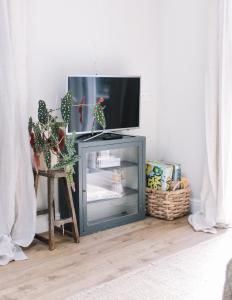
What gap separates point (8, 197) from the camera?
9.54 ft

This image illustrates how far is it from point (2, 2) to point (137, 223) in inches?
82.8

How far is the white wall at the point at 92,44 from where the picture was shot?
129 inches

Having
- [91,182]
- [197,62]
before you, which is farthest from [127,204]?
[197,62]

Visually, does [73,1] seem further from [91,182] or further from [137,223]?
[137,223]

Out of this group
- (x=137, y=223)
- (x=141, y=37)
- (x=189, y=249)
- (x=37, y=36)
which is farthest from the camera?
(x=141, y=37)

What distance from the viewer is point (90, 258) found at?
9.43 feet

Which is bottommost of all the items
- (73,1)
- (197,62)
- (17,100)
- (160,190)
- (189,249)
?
(189,249)

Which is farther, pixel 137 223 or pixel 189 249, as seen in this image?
pixel 137 223

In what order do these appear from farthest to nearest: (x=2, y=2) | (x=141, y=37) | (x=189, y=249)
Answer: (x=141, y=37) < (x=189, y=249) < (x=2, y=2)

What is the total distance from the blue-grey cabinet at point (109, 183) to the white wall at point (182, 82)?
54 cm

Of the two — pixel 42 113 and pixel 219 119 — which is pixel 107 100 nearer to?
pixel 42 113

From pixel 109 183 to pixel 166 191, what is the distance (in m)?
0.53

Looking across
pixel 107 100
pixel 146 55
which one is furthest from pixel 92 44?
pixel 146 55

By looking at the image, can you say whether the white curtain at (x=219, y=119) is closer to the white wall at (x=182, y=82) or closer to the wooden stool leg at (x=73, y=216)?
the white wall at (x=182, y=82)
